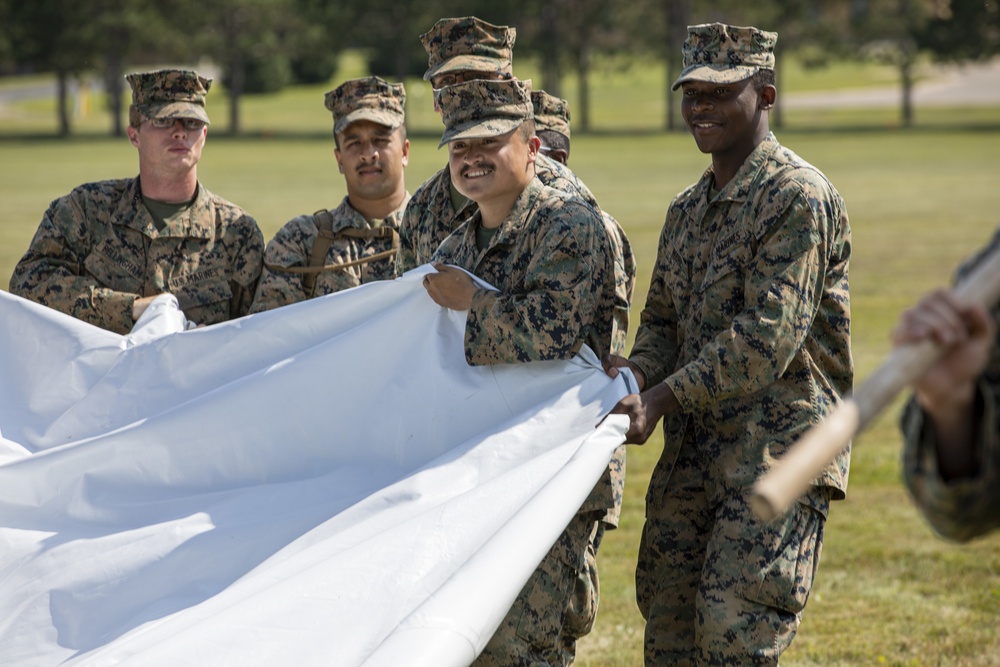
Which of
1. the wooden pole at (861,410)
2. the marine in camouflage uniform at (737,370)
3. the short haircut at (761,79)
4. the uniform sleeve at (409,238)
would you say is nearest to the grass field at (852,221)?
the marine in camouflage uniform at (737,370)

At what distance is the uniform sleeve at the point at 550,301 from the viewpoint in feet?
15.6

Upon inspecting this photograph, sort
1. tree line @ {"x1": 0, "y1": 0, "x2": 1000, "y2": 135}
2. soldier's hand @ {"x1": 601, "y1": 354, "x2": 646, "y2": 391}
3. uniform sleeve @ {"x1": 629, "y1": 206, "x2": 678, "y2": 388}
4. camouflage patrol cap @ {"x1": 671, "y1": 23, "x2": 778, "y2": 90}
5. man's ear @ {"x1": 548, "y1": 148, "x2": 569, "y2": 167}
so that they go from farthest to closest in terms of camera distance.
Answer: tree line @ {"x1": 0, "y1": 0, "x2": 1000, "y2": 135}, man's ear @ {"x1": 548, "y1": 148, "x2": 569, "y2": 167}, uniform sleeve @ {"x1": 629, "y1": 206, "x2": 678, "y2": 388}, soldier's hand @ {"x1": 601, "y1": 354, "x2": 646, "y2": 391}, camouflage patrol cap @ {"x1": 671, "y1": 23, "x2": 778, "y2": 90}

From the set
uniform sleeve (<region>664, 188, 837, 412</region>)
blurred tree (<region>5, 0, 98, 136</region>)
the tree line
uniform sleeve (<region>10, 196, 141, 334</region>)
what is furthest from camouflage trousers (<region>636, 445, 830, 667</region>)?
blurred tree (<region>5, 0, 98, 136</region>)

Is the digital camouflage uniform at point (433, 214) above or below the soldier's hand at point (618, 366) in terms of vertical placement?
above

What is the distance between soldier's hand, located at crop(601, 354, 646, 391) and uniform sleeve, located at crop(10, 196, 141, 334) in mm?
2487

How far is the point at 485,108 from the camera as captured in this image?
4.89 meters

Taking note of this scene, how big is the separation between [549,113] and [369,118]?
1.07m

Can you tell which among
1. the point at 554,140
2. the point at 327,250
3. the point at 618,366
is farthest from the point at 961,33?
the point at 618,366

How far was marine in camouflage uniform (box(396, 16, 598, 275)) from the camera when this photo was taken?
19.1 feet

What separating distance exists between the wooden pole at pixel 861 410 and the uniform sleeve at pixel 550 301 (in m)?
2.41

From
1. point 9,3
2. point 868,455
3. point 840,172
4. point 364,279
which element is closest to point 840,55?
point 840,172

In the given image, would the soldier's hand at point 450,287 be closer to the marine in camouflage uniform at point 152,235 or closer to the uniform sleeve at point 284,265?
the uniform sleeve at point 284,265

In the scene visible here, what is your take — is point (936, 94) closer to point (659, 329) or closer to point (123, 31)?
point (123, 31)

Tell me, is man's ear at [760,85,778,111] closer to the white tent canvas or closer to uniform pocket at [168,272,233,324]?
the white tent canvas
